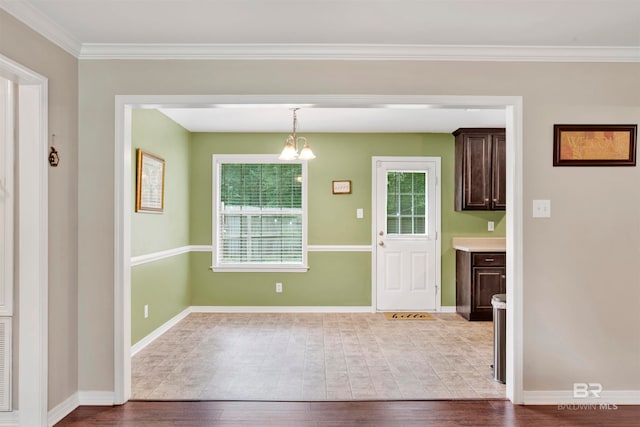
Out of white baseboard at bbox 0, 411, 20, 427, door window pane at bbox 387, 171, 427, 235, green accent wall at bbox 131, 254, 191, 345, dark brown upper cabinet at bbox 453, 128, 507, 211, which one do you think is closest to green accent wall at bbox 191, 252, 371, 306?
green accent wall at bbox 131, 254, 191, 345

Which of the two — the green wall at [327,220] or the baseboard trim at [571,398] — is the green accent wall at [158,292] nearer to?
the green wall at [327,220]

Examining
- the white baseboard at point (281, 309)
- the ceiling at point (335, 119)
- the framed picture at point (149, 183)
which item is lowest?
the white baseboard at point (281, 309)

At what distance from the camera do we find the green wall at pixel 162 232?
4047 mm

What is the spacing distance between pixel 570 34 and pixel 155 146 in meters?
3.70

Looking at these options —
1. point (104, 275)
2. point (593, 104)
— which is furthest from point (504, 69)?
point (104, 275)

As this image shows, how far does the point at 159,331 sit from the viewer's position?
461 centimetres

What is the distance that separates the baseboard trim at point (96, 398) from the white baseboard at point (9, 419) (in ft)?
1.23

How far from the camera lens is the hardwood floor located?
2.69 m

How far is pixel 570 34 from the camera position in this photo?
269cm

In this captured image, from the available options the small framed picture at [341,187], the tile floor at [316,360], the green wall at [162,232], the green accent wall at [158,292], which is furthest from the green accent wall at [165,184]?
the small framed picture at [341,187]

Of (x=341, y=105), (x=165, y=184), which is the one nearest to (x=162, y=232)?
(x=165, y=184)

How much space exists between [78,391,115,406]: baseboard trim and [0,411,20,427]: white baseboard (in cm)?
37

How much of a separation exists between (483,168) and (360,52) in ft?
10.1

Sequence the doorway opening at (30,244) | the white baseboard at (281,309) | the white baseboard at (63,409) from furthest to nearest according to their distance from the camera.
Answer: the white baseboard at (281,309) < the white baseboard at (63,409) < the doorway opening at (30,244)
